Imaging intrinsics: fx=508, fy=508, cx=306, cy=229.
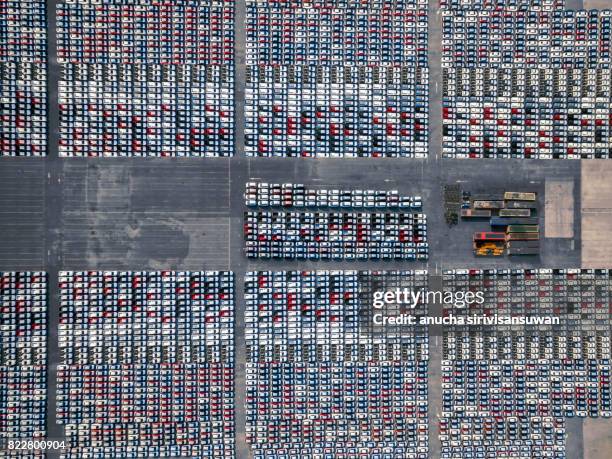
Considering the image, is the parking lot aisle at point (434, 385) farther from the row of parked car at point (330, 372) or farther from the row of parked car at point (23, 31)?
the row of parked car at point (23, 31)

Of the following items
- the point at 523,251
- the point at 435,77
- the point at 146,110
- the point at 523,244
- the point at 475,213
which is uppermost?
the point at 435,77

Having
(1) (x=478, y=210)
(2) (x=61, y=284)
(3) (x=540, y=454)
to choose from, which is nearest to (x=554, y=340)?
(3) (x=540, y=454)

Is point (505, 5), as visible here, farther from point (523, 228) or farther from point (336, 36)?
point (523, 228)

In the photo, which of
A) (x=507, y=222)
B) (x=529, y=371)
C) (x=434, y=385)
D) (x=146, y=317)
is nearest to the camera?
(x=146, y=317)

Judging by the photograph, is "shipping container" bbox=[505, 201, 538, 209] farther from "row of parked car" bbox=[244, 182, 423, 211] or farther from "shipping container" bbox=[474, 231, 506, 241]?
"row of parked car" bbox=[244, 182, 423, 211]

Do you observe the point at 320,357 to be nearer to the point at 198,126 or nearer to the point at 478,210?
the point at 478,210

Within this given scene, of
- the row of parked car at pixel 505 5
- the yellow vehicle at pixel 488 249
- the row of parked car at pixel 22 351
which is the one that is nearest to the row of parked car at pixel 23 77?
the row of parked car at pixel 22 351

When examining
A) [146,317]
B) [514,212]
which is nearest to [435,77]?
[514,212]
